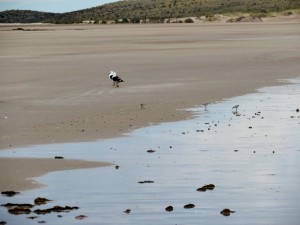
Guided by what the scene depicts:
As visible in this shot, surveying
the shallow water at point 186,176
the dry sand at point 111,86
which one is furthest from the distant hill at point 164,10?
the shallow water at point 186,176

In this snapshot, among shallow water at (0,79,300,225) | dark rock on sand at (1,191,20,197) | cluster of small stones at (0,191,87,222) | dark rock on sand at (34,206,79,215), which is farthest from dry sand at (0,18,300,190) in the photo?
dark rock on sand at (34,206,79,215)

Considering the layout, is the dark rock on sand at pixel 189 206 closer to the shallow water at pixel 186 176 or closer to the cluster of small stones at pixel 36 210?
the shallow water at pixel 186 176

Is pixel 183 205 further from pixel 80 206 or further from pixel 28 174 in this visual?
pixel 28 174

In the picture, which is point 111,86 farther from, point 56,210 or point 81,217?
point 81,217

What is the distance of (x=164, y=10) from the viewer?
15800 centimetres

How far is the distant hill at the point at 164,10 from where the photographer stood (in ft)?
449

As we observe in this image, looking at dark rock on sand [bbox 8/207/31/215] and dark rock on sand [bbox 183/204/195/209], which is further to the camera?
dark rock on sand [bbox 183/204/195/209]

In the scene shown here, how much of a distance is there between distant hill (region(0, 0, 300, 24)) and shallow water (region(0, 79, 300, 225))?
113110 mm

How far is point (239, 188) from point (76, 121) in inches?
276

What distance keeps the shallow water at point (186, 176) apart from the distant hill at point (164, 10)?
113 metres

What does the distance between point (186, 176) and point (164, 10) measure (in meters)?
148

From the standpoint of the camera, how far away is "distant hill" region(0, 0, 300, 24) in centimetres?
13700

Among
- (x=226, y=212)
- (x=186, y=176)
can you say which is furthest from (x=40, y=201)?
(x=186, y=176)

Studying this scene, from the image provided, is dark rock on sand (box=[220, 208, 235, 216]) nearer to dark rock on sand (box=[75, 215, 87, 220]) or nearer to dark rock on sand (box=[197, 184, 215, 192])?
dark rock on sand (box=[197, 184, 215, 192])
